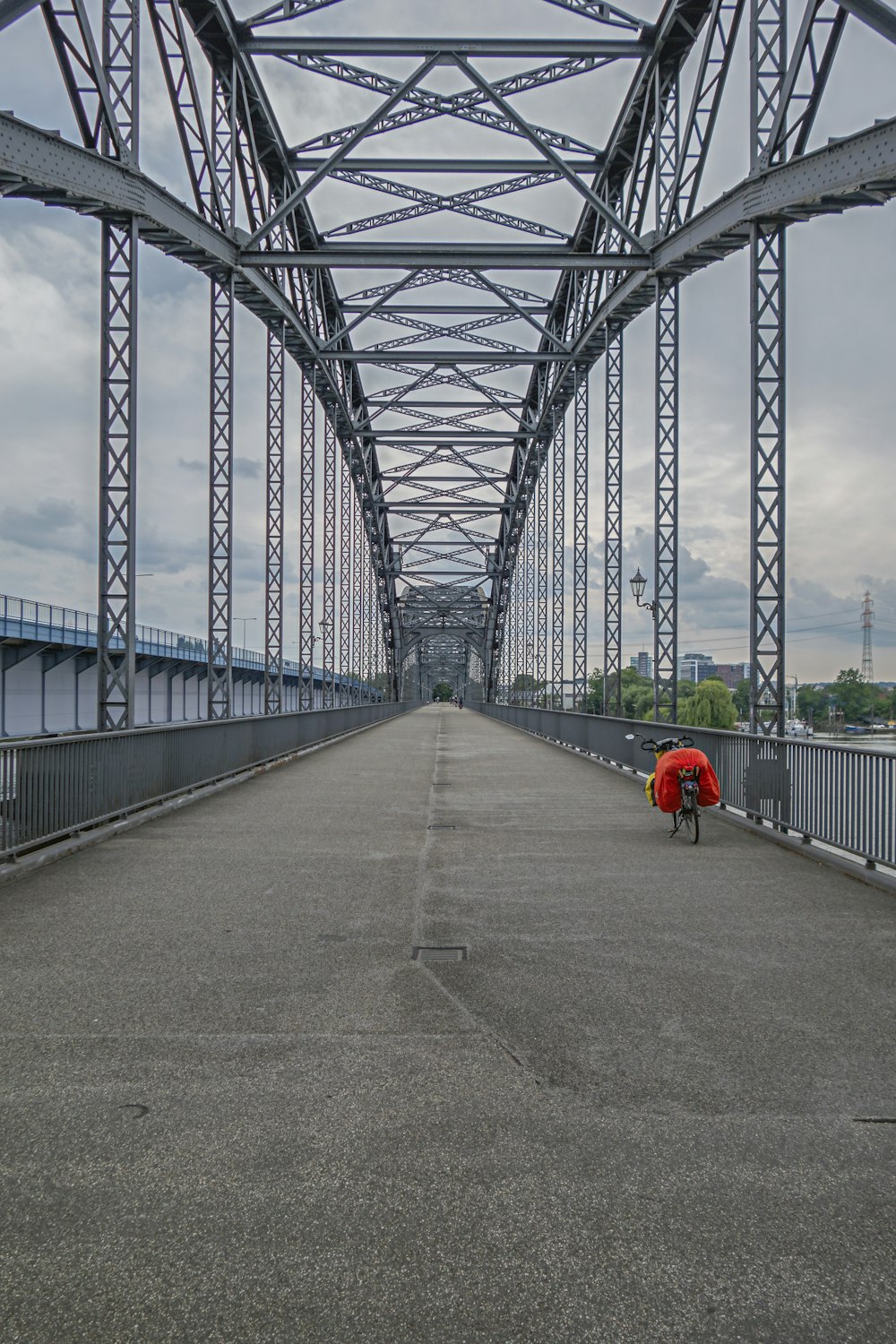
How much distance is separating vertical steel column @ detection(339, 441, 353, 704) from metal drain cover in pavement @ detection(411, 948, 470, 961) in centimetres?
3511

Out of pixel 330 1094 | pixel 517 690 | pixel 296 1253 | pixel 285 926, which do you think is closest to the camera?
pixel 296 1253

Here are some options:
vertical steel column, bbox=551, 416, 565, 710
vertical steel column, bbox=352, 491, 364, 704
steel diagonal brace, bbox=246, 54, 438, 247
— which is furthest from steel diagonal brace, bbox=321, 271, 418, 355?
vertical steel column, bbox=352, 491, 364, 704

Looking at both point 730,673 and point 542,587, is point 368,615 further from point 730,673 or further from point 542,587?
point 730,673

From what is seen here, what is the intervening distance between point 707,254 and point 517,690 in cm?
3567

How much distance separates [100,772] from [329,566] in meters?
27.6

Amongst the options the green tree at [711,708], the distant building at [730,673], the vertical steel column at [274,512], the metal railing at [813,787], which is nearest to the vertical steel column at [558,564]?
the vertical steel column at [274,512]

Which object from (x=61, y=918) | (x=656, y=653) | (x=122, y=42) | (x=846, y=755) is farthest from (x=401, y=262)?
(x=61, y=918)

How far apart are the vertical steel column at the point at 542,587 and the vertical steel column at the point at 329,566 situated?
7.97 meters

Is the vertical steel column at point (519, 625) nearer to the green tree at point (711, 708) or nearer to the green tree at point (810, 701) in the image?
the green tree at point (711, 708)

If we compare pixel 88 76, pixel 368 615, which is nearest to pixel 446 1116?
pixel 88 76

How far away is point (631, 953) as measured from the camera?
517 cm

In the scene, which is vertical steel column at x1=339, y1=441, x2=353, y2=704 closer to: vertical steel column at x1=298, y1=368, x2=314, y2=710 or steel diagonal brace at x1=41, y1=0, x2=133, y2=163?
vertical steel column at x1=298, y1=368, x2=314, y2=710

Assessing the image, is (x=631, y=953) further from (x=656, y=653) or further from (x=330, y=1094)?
(x=656, y=653)

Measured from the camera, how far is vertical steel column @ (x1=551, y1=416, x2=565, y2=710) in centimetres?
3175
